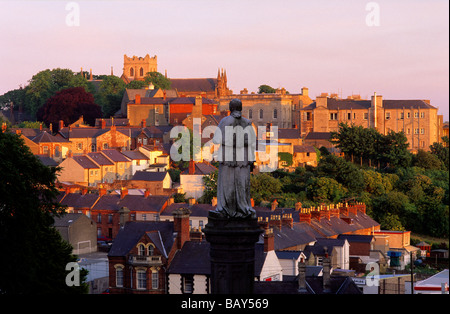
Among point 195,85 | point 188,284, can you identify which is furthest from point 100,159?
point 195,85

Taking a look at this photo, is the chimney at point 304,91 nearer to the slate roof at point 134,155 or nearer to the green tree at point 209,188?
the slate roof at point 134,155

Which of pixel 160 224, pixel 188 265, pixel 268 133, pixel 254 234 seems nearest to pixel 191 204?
pixel 160 224

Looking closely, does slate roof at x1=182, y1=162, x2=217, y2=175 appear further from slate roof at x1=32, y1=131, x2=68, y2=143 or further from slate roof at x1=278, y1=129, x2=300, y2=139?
slate roof at x1=32, y1=131, x2=68, y2=143

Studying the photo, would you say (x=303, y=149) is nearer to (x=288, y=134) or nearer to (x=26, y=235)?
(x=288, y=134)

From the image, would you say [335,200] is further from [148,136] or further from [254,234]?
[254,234]

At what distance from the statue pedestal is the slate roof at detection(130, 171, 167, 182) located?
5645 cm

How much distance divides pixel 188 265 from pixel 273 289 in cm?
746

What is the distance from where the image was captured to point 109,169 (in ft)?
241

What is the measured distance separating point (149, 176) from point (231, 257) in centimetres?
5777

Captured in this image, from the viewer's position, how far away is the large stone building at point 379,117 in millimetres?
93625

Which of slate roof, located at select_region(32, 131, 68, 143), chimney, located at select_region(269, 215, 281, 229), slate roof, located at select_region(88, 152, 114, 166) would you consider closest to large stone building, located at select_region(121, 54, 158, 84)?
slate roof, located at select_region(32, 131, 68, 143)

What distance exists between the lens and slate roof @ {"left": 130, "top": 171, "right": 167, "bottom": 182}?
69.2m

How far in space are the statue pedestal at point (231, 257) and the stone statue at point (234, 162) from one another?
320mm

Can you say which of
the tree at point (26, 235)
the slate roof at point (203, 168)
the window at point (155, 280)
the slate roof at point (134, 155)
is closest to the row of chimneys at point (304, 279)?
the tree at point (26, 235)
